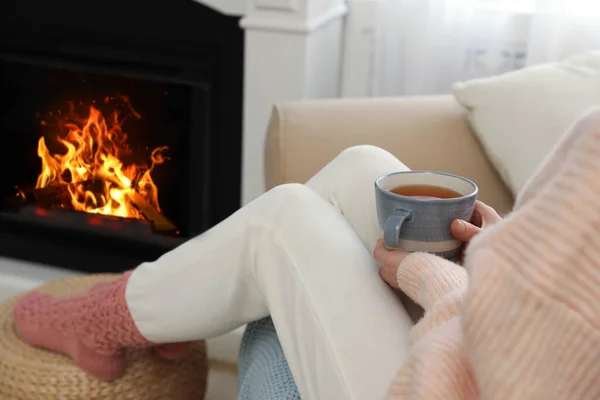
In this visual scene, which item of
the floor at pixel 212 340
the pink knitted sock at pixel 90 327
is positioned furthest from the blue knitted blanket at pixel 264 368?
the floor at pixel 212 340

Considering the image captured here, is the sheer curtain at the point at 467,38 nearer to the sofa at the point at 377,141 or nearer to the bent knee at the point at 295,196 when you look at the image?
the sofa at the point at 377,141

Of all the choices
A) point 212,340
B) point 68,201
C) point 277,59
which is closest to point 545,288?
point 277,59

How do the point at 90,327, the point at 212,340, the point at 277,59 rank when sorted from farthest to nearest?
the point at 212,340 → the point at 277,59 → the point at 90,327

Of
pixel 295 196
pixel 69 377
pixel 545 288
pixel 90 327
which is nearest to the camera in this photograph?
pixel 545 288

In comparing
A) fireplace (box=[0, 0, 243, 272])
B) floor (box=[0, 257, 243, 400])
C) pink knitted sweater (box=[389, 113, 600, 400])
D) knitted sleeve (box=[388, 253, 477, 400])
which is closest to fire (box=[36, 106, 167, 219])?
fireplace (box=[0, 0, 243, 272])

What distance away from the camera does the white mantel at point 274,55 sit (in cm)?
161

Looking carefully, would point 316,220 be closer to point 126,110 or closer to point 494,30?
point 494,30

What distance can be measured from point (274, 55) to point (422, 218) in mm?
852

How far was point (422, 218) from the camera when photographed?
34.5 inches

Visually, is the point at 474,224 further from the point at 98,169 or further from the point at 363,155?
the point at 98,169

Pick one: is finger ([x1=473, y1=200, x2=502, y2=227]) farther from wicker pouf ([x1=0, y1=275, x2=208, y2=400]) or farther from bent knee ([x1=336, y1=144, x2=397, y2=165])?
wicker pouf ([x1=0, y1=275, x2=208, y2=400])

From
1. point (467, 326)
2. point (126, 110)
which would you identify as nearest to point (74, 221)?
point (126, 110)

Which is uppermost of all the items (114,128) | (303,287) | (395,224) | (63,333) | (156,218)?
(395,224)

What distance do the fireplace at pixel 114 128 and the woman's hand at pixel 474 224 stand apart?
0.89 meters
